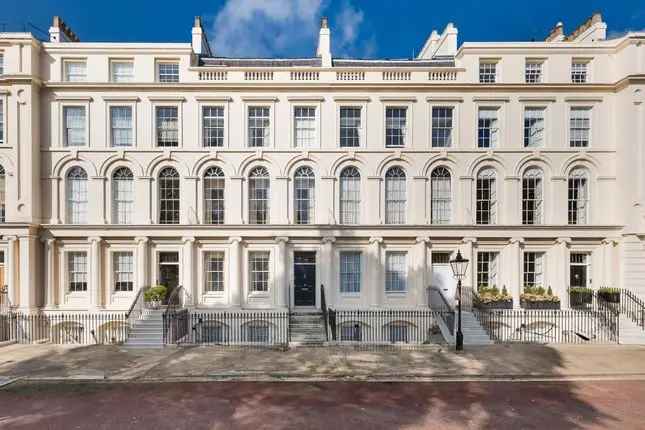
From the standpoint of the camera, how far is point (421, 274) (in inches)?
665

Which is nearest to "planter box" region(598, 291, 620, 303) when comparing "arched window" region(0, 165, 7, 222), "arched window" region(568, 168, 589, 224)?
"arched window" region(568, 168, 589, 224)

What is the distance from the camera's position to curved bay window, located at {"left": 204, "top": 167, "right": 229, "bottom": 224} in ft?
56.3

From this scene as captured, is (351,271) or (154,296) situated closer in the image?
(154,296)

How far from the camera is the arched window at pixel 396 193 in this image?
57.0ft

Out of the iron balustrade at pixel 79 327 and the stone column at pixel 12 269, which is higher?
the stone column at pixel 12 269

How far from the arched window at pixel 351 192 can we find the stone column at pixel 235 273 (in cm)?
534

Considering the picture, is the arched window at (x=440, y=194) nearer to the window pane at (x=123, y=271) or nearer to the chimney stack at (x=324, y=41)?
the chimney stack at (x=324, y=41)

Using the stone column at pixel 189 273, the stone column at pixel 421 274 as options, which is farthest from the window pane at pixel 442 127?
the stone column at pixel 189 273

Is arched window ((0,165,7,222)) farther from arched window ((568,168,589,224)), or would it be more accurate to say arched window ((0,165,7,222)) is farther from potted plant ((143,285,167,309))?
arched window ((568,168,589,224))

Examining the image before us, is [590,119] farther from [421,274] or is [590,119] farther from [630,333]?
[421,274]

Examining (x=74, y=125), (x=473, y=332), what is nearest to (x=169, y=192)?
(x=74, y=125)

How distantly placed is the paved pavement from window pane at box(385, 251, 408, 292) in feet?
13.1

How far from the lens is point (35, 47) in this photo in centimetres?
1658

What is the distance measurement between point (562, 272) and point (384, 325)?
8.90m
